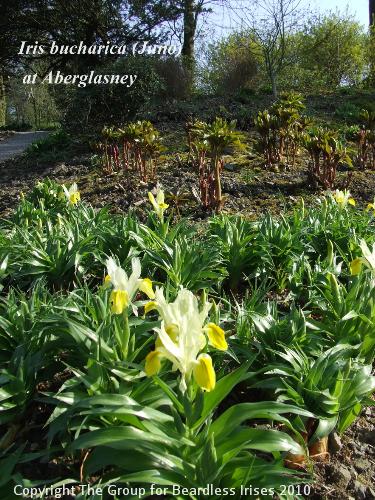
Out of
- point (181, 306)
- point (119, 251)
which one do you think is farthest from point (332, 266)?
point (181, 306)

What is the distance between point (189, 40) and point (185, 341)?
1491 centimetres

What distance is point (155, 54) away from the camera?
521 inches

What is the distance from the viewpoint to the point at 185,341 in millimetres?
1451

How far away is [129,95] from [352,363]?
342 inches

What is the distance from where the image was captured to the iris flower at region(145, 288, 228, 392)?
141 centimetres

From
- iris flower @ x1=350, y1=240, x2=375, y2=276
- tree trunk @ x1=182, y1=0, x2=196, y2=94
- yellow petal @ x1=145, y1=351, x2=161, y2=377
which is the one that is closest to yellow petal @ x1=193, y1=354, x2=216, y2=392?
yellow petal @ x1=145, y1=351, x2=161, y2=377

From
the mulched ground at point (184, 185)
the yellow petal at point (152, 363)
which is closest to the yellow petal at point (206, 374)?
the yellow petal at point (152, 363)

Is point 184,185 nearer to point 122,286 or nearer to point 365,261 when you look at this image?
point 365,261

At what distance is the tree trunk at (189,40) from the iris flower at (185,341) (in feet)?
40.6

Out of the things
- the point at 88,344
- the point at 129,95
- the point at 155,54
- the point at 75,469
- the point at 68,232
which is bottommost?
the point at 75,469

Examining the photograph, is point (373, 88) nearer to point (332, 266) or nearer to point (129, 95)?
point (129, 95)

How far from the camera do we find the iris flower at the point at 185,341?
4.62 ft

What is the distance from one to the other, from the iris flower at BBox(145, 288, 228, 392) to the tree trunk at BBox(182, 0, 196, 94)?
1238 centimetres

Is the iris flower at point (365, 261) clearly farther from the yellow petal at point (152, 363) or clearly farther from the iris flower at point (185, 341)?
the yellow petal at point (152, 363)
